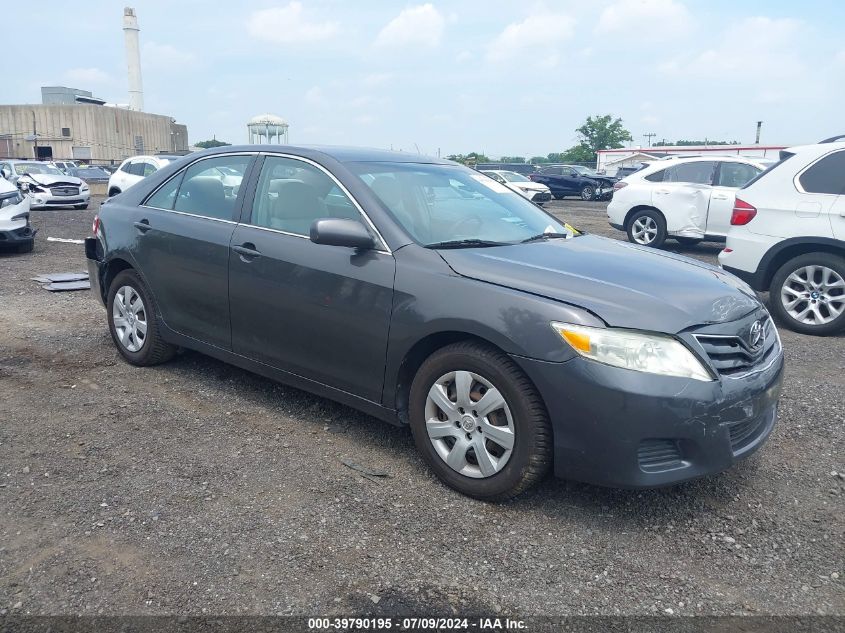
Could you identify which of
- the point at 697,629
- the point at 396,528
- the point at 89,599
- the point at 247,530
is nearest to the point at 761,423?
the point at 697,629

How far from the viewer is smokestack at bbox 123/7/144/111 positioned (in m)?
75.6

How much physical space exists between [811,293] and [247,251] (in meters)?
5.29

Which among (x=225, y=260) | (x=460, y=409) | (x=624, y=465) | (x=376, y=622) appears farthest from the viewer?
(x=225, y=260)

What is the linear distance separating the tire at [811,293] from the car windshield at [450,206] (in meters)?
3.30

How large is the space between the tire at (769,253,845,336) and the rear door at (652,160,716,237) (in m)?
5.28

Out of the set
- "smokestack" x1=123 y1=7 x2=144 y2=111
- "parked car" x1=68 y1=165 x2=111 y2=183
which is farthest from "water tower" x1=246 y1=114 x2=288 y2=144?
"smokestack" x1=123 y1=7 x2=144 y2=111

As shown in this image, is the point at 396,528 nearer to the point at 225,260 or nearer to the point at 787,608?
the point at 787,608

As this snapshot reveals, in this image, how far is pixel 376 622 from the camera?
2.47 meters

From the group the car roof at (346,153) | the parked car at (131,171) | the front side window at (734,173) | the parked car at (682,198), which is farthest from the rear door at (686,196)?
the parked car at (131,171)

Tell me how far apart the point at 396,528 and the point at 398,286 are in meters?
1.15

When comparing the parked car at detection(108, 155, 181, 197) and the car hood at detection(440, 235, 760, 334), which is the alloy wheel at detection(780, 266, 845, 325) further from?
the parked car at detection(108, 155, 181, 197)

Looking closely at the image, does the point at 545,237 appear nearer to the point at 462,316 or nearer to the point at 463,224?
the point at 463,224

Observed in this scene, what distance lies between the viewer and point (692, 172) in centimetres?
1188

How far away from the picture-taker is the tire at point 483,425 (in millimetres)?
3064
